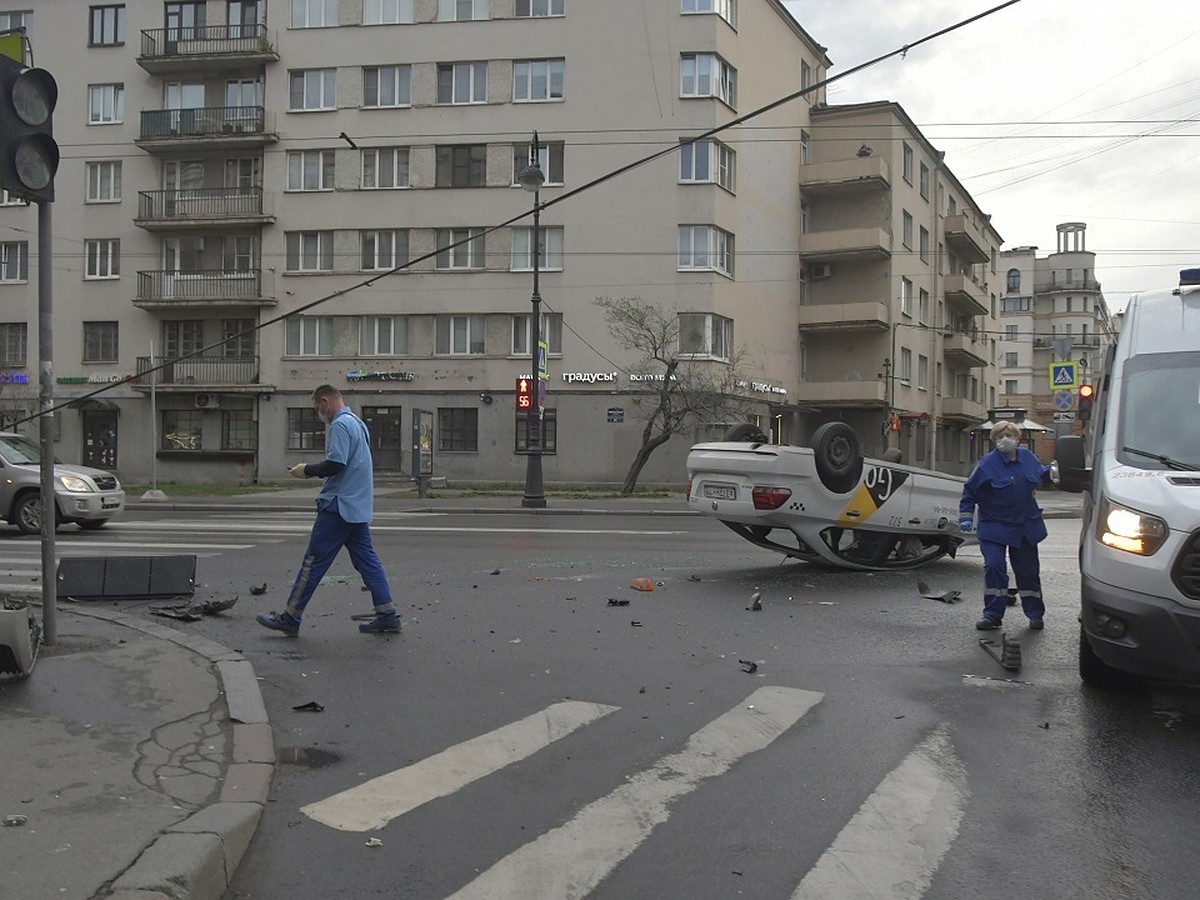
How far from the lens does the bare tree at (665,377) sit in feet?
100

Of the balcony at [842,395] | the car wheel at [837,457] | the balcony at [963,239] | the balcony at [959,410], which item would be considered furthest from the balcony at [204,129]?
the balcony at [959,410]

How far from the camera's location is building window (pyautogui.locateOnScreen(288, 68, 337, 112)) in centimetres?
3884

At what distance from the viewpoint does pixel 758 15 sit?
40.4 metres

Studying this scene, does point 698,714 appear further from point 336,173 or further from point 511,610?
point 336,173

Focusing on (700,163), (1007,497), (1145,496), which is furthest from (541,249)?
(1145,496)

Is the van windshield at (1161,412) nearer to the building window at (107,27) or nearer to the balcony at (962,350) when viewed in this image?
the building window at (107,27)

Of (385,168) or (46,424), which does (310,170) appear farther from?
(46,424)

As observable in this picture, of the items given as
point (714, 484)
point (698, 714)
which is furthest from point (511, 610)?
point (698, 714)

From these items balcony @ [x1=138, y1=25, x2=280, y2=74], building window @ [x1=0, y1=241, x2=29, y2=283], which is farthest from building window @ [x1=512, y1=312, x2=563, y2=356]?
building window @ [x1=0, y1=241, x2=29, y2=283]

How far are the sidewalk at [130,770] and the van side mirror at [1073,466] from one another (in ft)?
15.9

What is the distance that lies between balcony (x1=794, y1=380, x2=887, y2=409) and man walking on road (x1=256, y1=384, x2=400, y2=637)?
1494 inches

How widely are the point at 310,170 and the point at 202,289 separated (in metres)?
6.20

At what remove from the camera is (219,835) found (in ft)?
12.0

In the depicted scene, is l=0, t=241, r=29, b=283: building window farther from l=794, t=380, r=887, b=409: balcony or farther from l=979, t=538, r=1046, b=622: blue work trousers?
l=979, t=538, r=1046, b=622: blue work trousers
